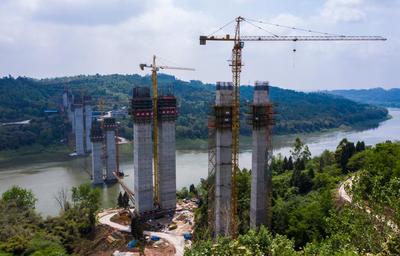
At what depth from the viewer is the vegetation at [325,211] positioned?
16453mm

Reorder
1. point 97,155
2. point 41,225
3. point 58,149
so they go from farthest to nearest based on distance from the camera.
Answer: point 58,149 < point 97,155 < point 41,225

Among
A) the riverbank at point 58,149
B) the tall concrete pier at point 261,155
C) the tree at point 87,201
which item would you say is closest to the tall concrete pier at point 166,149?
the tree at point 87,201

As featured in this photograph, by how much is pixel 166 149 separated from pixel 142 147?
3196 mm

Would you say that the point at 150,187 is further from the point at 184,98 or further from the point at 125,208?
the point at 184,98

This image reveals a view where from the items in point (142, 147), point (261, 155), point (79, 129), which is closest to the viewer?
point (261, 155)

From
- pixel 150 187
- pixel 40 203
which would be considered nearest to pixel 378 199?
pixel 150 187

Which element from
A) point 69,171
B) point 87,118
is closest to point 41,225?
point 69,171

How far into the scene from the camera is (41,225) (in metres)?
39.1

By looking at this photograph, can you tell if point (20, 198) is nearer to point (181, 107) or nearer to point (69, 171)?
point (69, 171)

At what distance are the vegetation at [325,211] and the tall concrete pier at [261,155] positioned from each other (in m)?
1.37

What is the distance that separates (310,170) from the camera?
135ft

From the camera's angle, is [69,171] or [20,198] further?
[69,171]

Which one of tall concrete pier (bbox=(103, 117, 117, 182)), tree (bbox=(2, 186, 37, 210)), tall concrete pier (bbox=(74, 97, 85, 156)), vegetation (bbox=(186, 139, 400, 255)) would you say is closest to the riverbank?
→ tall concrete pier (bbox=(74, 97, 85, 156))

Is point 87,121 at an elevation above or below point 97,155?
above
